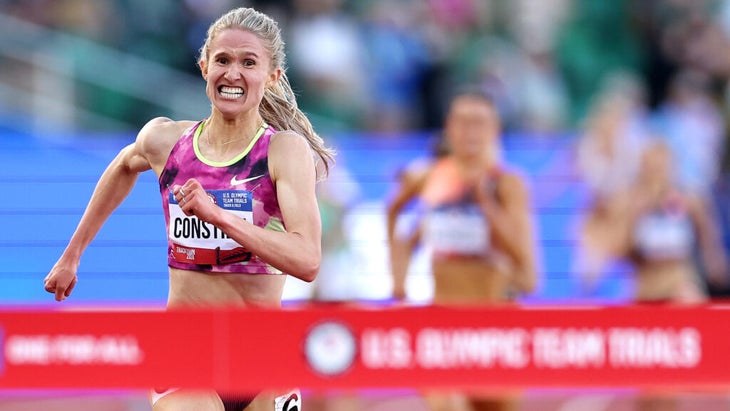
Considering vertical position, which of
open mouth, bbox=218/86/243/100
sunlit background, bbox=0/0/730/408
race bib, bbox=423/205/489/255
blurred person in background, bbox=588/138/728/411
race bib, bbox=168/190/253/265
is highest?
sunlit background, bbox=0/0/730/408

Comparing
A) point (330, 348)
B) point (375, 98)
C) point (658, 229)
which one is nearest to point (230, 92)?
point (330, 348)

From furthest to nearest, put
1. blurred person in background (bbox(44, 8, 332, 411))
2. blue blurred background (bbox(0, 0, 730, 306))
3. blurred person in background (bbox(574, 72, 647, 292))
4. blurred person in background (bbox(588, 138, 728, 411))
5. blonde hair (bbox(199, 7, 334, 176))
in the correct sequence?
blue blurred background (bbox(0, 0, 730, 306))
blurred person in background (bbox(574, 72, 647, 292))
blurred person in background (bbox(588, 138, 728, 411))
blonde hair (bbox(199, 7, 334, 176))
blurred person in background (bbox(44, 8, 332, 411))

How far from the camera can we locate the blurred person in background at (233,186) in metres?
3.58

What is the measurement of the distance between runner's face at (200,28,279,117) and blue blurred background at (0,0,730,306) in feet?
19.5

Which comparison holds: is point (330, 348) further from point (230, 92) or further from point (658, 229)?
point (658, 229)

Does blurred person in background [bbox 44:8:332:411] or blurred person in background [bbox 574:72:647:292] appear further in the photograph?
blurred person in background [bbox 574:72:647:292]

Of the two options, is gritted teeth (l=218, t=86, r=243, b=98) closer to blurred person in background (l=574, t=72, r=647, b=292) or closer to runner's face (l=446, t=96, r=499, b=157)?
runner's face (l=446, t=96, r=499, b=157)

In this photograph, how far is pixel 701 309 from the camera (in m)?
6.16

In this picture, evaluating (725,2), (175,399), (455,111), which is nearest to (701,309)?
(455,111)

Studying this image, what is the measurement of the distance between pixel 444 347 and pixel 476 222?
4.14 ft

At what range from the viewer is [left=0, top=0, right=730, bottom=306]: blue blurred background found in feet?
32.9

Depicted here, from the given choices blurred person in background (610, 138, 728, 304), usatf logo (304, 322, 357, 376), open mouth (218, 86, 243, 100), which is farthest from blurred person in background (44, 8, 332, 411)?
blurred person in background (610, 138, 728, 304)

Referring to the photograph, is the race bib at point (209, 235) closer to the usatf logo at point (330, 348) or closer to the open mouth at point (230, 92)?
the open mouth at point (230, 92)

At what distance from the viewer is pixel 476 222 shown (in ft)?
24.1
